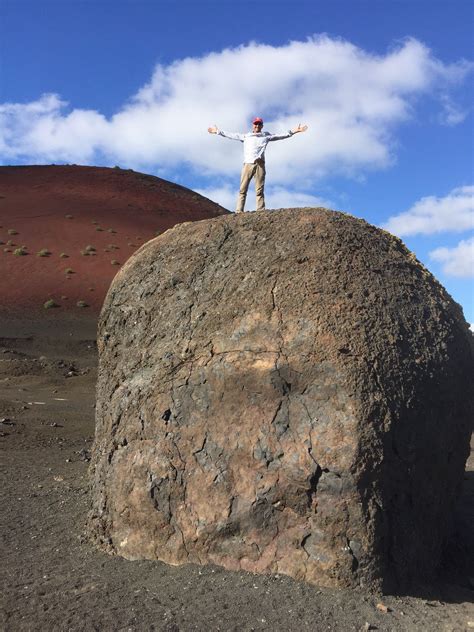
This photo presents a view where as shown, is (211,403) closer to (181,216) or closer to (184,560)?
(184,560)

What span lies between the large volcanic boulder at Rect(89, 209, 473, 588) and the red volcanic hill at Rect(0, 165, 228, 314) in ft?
A: 59.9

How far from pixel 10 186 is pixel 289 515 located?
37.7 metres

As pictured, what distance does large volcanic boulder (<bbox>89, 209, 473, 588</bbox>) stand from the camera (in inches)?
146

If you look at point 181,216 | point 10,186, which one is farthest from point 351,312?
point 10,186

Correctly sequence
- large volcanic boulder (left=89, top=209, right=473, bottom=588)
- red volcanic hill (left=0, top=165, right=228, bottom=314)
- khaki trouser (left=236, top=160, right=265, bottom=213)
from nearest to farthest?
large volcanic boulder (left=89, top=209, right=473, bottom=588)
khaki trouser (left=236, top=160, right=265, bottom=213)
red volcanic hill (left=0, top=165, right=228, bottom=314)

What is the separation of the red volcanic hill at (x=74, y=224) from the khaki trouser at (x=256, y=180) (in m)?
16.7

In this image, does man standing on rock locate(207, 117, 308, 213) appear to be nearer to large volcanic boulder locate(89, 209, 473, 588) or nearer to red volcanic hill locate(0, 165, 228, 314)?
large volcanic boulder locate(89, 209, 473, 588)

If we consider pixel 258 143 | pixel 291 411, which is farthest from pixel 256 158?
pixel 291 411

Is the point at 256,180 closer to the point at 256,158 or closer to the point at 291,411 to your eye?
the point at 256,158

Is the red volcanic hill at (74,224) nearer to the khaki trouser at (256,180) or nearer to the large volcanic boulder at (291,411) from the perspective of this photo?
the khaki trouser at (256,180)

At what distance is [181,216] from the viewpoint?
119 ft

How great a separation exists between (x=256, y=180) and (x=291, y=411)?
302cm

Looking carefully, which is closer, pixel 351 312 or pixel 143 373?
pixel 351 312

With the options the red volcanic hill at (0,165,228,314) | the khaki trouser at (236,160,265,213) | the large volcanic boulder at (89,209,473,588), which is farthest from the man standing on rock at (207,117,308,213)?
the red volcanic hill at (0,165,228,314)
